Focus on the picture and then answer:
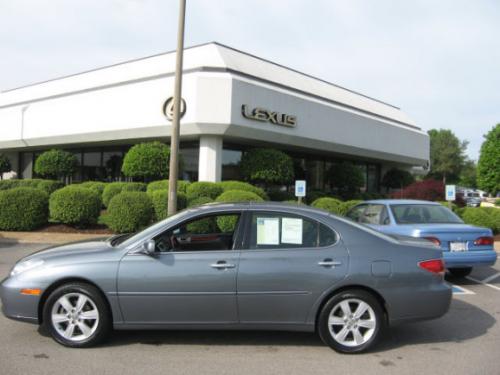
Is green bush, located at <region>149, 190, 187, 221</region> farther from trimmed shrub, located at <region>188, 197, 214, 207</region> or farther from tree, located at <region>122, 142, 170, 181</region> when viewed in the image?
tree, located at <region>122, 142, 170, 181</region>

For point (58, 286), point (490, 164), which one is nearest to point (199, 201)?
point (58, 286)

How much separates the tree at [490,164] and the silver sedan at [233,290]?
32398 mm

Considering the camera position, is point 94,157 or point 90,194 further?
point 94,157

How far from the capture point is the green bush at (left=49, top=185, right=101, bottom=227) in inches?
557

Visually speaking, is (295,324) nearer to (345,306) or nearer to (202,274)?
(345,306)

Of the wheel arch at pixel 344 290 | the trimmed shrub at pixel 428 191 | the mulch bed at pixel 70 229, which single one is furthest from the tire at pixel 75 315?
the trimmed shrub at pixel 428 191

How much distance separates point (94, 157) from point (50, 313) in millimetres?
25240

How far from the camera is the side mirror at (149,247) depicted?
438 cm

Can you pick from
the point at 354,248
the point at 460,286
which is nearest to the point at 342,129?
the point at 460,286

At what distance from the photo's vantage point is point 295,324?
14.6ft

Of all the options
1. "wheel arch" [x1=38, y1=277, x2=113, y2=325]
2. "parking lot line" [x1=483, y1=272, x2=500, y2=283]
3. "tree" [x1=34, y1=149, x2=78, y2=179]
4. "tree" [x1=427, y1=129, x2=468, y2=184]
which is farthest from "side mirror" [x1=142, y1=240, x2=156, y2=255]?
"tree" [x1=427, y1=129, x2=468, y2=184]

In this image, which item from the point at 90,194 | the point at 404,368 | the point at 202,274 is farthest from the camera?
the point at 90,194

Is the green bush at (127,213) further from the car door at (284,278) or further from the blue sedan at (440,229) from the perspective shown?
the car door at (284,278)

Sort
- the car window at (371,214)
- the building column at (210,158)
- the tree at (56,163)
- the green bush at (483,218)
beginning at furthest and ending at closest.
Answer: the tree at (56,163) → the building column at (210,158) → the green bush at (483,218) → the car window at (371,214)
